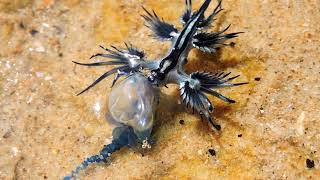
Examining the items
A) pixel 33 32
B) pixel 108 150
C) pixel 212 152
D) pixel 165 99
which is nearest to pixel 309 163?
pixel 212 152

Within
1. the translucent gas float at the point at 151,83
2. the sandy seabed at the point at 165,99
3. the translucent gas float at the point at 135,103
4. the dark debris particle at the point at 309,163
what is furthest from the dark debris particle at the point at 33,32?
the dark debris particle at the point at 309,163

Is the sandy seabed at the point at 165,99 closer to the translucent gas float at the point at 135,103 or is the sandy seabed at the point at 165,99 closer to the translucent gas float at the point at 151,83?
the translucent gas float at the point at 151,83

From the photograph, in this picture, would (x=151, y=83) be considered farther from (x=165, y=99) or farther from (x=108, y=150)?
(x=108, y=150)

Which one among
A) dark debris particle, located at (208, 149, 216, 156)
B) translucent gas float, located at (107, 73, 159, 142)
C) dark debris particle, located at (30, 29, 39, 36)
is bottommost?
dark debris particle, located at (30, 29, 39, 36)

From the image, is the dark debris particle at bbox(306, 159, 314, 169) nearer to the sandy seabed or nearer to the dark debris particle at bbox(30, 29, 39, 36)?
the sandy seabed

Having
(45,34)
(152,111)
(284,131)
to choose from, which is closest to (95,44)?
(45,34)

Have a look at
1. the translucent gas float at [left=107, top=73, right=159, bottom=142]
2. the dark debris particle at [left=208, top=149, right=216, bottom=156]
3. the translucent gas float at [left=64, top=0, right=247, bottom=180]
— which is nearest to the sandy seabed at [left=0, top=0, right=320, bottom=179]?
the dark debris particle at [left=208, top=149, right=216, bottom=156]

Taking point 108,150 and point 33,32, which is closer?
point 108,150
